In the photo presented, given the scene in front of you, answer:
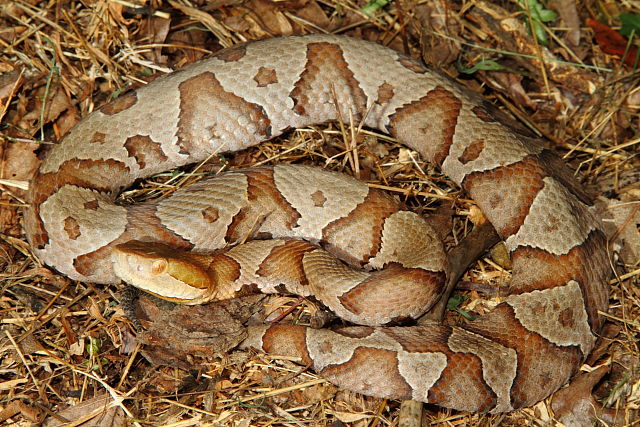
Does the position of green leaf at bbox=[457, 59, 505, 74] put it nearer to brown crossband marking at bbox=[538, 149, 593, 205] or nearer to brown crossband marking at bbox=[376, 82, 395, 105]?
brown crossband marking at bbox=[376, 82, 395, 105]

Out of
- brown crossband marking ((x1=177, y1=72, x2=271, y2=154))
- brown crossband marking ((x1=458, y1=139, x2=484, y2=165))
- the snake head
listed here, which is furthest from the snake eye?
brown crossband marking ((x1=458, y1=139, x2=484, y2=165))

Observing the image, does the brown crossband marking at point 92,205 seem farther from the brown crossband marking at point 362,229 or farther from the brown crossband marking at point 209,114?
the brown crossband marking at point 362,229

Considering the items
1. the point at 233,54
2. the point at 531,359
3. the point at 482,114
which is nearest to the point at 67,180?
the point at 233,54

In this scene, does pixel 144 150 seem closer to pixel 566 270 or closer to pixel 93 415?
pixel 93 415

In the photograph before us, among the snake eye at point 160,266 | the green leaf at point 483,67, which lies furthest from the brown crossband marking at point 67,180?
the green leaf at point 483,67

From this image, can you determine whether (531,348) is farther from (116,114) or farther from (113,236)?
(116,114)
